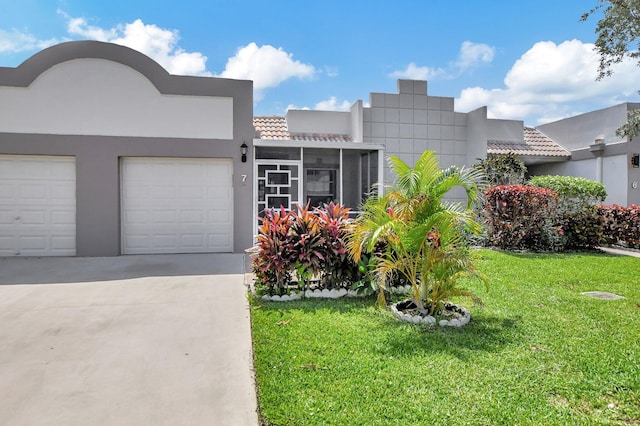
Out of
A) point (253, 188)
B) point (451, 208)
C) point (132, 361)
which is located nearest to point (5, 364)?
point (132, 361)

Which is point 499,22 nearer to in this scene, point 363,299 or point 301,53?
point 301,53

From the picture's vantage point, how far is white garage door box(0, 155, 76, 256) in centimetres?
1070

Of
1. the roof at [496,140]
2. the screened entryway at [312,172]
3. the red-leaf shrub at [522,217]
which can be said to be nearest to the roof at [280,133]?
the roof at [496,140]

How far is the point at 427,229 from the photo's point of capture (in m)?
5.09

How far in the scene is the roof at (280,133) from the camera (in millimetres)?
14724

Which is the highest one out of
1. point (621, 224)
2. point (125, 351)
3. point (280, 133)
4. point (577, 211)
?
point (280, 133)

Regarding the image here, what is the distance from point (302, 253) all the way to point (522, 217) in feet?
26.3

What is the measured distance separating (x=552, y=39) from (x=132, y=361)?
471 inches

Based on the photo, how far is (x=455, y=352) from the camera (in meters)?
4.36

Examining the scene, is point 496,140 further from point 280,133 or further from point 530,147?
point 280,133

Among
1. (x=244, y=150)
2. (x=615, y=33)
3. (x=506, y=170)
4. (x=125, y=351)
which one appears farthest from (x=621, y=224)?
(x=125, y=351)

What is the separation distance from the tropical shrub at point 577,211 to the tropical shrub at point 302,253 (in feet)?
28.4

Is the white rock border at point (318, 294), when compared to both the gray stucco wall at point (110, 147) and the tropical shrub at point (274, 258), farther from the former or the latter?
the gray stucco wall at point (110, 147)

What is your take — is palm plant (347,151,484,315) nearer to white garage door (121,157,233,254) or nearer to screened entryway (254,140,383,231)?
screened entryway (254,140,383,231)
